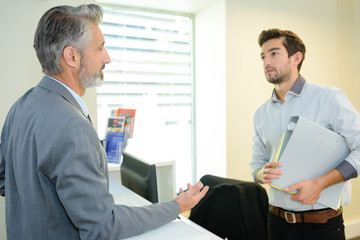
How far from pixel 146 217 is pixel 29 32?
167 centimetres

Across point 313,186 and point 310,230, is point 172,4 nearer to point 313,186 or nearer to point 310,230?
point 313,186

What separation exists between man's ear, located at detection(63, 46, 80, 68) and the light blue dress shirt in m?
1.11

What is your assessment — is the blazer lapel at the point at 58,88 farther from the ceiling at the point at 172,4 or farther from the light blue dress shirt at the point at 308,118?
the ceiling at the point at 172,4

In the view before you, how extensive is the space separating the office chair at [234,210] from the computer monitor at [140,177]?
0.32 m

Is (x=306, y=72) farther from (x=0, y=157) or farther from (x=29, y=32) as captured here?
(x=0, y=157)

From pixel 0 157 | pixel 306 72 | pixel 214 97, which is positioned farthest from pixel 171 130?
pixel 0 157

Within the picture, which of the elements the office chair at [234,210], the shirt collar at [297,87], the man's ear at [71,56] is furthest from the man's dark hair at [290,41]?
the man's ear at [71,56]

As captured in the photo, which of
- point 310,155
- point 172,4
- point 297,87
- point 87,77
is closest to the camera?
point 87,77

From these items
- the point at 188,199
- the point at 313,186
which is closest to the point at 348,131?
the point at 313,186

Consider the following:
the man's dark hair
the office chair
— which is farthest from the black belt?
the man's dark hair

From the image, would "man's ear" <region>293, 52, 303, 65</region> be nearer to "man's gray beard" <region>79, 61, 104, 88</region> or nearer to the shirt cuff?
the shirt cuff

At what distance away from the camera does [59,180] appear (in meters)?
0.81

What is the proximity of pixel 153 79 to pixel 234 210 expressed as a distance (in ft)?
5.44

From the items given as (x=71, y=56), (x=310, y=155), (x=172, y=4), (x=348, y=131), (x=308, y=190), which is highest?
(x=172, y=4)
